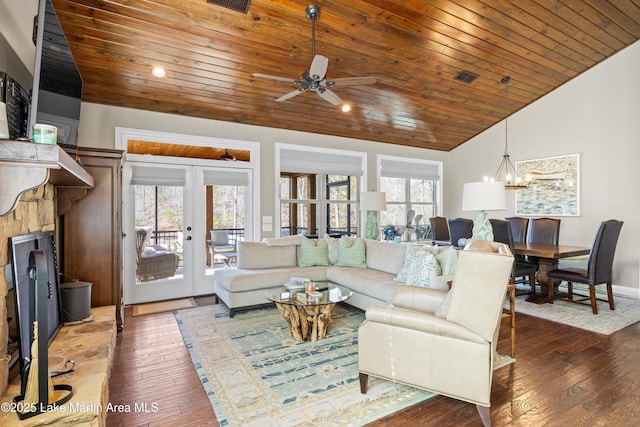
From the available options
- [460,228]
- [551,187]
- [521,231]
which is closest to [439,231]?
[460,228]

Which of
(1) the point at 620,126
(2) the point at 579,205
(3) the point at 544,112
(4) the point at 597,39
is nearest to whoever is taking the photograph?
(4) the point at 597,39

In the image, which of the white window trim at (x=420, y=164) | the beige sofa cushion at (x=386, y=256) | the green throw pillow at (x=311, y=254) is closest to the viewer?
the beige sofa cushion at (x=386, y=256)

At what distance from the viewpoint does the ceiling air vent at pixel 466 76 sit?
188 inches

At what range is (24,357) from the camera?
5.64 ft

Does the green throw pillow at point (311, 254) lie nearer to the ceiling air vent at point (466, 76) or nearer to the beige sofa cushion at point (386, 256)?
the beige sofa cushion at point (386, 256)

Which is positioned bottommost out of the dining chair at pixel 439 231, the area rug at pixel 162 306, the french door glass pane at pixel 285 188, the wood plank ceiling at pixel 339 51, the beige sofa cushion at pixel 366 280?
the area rug at pixel 162 306

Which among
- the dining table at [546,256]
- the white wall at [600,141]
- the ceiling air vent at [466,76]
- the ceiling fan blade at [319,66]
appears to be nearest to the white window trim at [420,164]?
the white wall at [600,141]

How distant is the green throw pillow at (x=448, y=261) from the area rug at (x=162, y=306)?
3.21 m

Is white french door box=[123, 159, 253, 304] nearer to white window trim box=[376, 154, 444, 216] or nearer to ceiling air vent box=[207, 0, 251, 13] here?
ceiling air vent box=[207, 0, 251, 13]

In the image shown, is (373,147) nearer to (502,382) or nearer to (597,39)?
(597,39)

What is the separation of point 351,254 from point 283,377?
223cm

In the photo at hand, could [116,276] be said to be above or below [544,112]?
below

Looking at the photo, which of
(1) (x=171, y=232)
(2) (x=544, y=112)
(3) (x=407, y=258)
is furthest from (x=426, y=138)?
(1) (x=171, y=232)

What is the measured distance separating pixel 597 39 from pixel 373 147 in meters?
3.59
